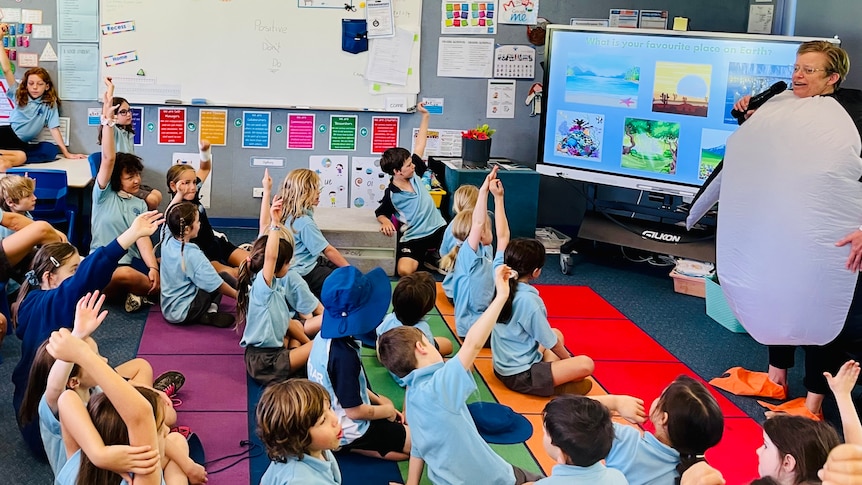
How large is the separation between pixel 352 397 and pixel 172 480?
720mm

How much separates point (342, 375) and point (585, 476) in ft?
4.00

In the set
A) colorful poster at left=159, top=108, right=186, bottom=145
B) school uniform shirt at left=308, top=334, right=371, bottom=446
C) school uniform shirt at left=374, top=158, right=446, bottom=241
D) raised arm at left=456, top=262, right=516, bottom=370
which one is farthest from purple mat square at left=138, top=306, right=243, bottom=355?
colorful poster at left=159, top=108, right=186, bottom=145

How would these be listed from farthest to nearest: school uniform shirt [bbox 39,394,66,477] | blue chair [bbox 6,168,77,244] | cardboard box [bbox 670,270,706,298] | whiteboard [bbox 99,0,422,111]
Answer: whiteboard [bbox 99,0,422,111]
cardboard box [bbox 670,270,706,298]
blue chair [bbox 6,168,77,244]
school uniform shirt [bbox 39,394,66,477]

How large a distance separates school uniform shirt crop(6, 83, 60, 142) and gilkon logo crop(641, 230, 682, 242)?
444 centimetres

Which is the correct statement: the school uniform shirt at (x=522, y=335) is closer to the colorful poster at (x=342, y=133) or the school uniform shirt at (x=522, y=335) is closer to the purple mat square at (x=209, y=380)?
the purple mat square at (x=209, y=380)

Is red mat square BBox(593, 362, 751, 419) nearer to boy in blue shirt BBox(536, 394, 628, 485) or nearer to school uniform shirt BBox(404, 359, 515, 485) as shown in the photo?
school uniform shirt BBox(404, 359, 515, 485)

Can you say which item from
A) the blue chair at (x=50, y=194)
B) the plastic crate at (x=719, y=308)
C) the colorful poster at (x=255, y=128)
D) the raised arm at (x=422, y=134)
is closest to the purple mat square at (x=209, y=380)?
the blue chair at (x=50, y=194)

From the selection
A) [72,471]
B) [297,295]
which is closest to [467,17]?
[297,295]

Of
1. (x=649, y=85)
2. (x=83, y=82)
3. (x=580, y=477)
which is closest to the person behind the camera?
(x=580, y=477)

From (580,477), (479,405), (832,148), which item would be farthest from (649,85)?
(580,477)

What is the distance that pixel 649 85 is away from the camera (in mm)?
6488

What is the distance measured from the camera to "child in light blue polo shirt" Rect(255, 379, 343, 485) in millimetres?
2580

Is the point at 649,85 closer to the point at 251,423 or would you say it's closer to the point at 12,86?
the point at 251,423

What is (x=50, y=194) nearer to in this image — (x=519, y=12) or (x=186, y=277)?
(x=186, y=277)
